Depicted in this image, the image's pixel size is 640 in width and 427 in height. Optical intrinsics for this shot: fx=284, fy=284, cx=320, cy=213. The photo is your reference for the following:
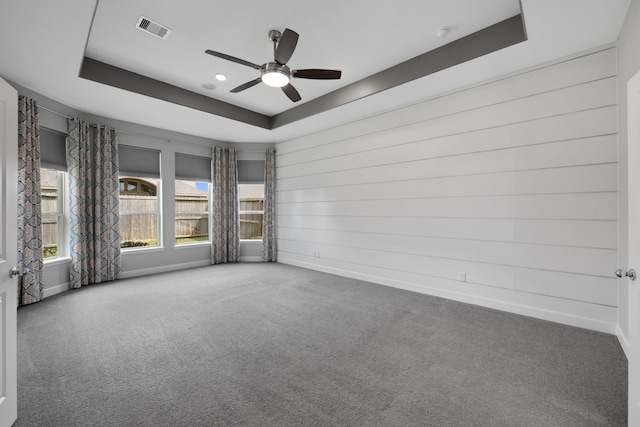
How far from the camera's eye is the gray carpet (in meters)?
1.74

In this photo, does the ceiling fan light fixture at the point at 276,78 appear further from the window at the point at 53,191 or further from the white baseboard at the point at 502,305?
the window at the point at 53,191

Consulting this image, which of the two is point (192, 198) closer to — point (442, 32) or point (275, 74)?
point (275, 74)

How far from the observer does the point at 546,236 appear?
123 inches

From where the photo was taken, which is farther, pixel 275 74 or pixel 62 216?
pixel 62 216

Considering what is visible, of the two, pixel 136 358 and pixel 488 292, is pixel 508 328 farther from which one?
pixel 136 358

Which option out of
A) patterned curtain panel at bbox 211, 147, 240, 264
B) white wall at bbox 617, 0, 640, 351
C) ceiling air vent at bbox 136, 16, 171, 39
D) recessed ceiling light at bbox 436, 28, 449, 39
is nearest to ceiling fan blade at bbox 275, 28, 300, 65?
ceiling air vent at bbox 136, 16, 171, 39

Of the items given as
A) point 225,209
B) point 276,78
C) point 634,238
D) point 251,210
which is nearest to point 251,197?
point 251,210

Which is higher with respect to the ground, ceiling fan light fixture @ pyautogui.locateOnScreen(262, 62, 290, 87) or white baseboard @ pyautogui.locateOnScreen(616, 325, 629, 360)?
ceiling fan light fixture @ pyautogui.locateOnScreen(262, 62, 290, 87)

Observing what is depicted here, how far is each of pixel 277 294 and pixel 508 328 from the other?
2812 millimetres

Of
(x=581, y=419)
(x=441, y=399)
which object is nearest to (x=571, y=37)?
(x=581, y=419)

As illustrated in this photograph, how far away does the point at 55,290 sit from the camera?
163 inches

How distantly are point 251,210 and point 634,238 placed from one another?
6.29 metres

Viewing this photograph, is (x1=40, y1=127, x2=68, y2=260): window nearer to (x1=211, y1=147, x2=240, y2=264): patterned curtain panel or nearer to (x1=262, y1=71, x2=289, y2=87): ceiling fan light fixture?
(x1=211, y1=147, x2=240, y2=264): patterned curtain panel

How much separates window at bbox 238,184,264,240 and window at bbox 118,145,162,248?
5.95 ft
